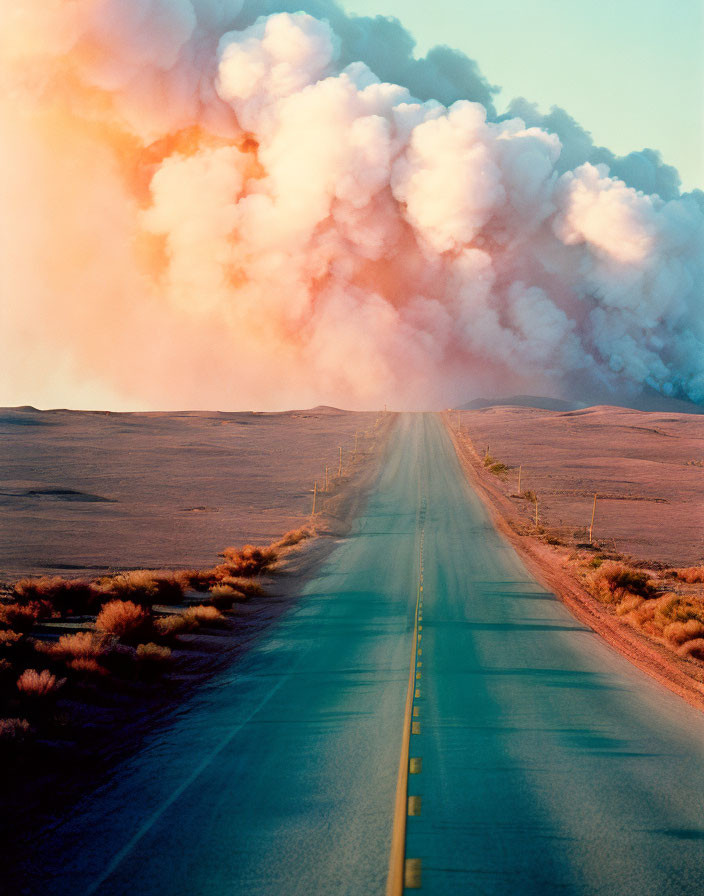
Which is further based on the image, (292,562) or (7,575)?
(292,562)

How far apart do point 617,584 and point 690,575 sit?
4.31m

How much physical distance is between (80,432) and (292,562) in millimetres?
50348

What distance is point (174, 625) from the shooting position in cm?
1495

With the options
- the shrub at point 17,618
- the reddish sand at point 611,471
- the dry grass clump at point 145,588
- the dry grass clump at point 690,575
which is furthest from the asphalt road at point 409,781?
the reddish sand at point 611,471

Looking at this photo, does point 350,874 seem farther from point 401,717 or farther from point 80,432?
point 80,432

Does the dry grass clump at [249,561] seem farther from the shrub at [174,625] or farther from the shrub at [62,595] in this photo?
the shrub at [174,625]

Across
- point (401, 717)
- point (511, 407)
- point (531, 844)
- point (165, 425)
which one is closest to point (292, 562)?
point (401, 717)

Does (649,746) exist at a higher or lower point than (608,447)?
lower

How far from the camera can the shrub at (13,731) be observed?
7.81 meters

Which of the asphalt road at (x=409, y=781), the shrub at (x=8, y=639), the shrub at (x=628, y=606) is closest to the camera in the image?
the asphalt road at (x=409, y=781)

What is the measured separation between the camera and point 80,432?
69875 millimetres

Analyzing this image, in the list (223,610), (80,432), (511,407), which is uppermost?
(511,407)

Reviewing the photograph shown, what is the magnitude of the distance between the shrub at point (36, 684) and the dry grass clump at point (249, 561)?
12829mm

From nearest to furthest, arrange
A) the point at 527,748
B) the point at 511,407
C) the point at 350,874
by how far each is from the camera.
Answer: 1. the point at 350,874
2. the point at 527,748
3. the point at 511,407
